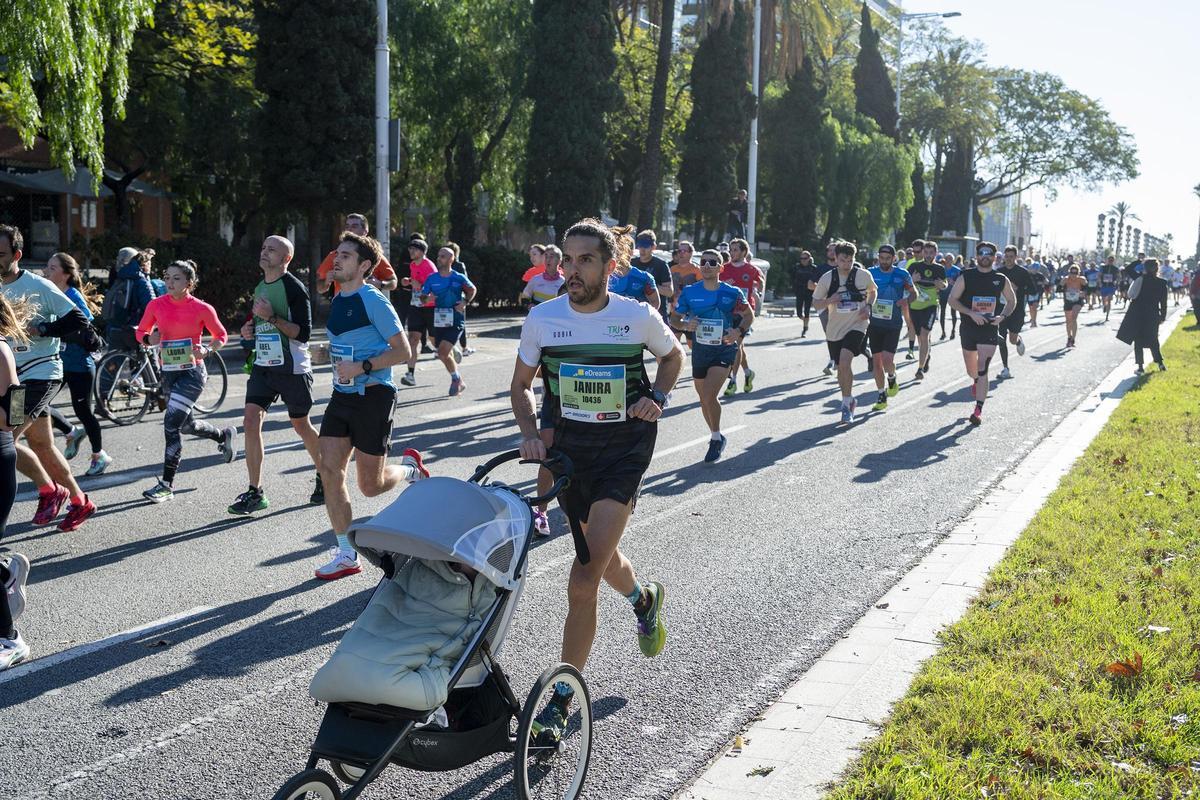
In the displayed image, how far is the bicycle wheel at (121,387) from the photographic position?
1253 cm

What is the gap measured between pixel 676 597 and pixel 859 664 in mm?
1450

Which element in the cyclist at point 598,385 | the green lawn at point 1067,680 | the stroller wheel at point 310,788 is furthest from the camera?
the cyclist at point 598,385

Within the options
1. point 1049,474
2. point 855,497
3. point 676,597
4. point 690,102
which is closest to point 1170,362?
point 1049,474

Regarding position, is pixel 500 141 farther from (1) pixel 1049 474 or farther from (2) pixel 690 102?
(1) pixel 1049 474

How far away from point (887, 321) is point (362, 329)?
9244 millimetres

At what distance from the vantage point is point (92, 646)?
18.2 feet

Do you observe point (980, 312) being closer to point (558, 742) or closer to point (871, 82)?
point (558, 742)

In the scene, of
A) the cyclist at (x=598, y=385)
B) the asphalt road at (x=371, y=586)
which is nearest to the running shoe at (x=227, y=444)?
the asphalt road at (x=371, y=586)

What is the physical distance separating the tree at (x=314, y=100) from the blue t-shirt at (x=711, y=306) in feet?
44.8

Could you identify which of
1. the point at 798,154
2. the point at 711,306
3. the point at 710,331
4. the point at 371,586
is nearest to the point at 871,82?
the point at 798,154

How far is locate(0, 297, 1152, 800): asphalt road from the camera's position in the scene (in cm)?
439

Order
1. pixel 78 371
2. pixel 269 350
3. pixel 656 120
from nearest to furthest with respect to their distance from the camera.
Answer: pixel 269 350 → pixel 78 371 → pixel 656 120

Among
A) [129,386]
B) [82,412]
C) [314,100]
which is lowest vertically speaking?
[129,386]

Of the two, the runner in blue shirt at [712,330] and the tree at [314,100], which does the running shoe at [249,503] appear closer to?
the runner in blue shirt at [712,330]
